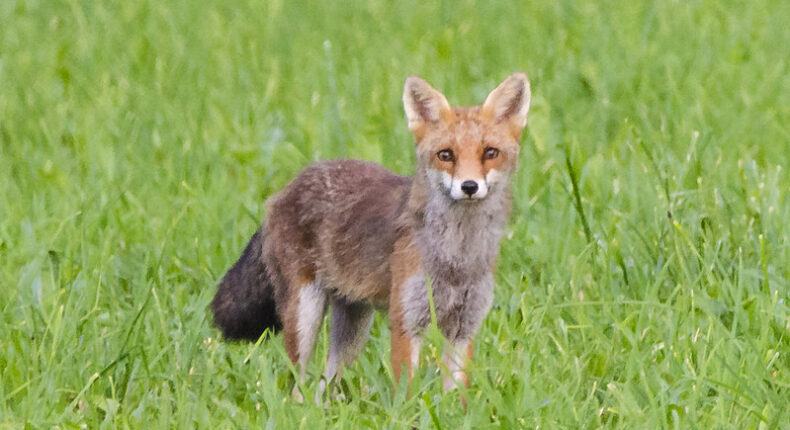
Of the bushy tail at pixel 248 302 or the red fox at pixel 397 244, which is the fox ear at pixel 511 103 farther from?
the bushy tail at pixel 248 302

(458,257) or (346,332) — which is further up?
(458,257)

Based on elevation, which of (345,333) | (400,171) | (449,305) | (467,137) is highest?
(467,137)

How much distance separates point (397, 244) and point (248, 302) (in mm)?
848

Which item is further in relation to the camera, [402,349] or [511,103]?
[511,103]

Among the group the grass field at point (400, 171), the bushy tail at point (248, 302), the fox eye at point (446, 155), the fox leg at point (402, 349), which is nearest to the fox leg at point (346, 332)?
the grass field at point (400, 171)

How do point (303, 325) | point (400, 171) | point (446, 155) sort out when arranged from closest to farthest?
point (446, 155) < point (303, 325) < point (400, 171)

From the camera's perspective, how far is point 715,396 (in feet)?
17.0

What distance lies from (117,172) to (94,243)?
4.18 ft

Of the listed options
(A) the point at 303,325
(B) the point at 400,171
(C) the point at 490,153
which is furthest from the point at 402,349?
(B) the point at 400,171

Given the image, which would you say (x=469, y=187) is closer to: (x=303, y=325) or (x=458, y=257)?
(x=458, y=257)

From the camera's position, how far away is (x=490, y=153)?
5.29m

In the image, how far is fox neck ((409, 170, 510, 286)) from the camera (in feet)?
17.6

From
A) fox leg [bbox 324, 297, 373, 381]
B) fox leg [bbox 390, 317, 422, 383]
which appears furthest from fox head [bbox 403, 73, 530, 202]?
fox leg [bbox 324, 297, 373, 381]

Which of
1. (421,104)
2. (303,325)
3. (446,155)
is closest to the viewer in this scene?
(446,155)
